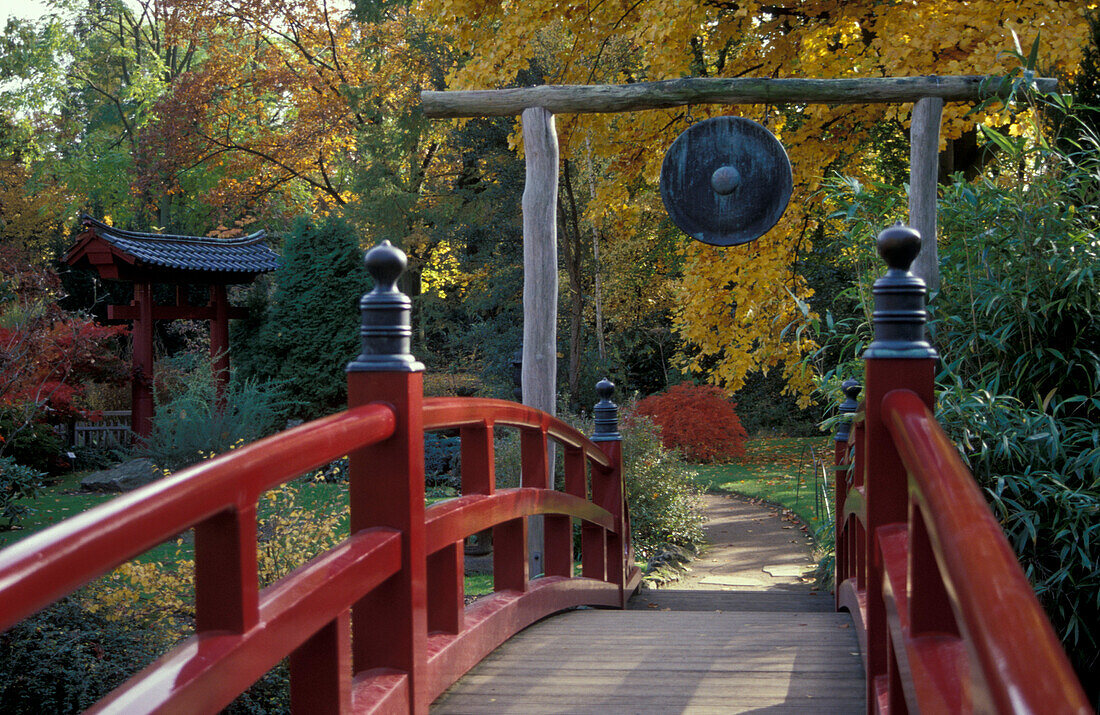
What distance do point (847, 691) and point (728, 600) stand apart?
3523 millimetres

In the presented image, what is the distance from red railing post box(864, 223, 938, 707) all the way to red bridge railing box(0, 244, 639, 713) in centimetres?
103

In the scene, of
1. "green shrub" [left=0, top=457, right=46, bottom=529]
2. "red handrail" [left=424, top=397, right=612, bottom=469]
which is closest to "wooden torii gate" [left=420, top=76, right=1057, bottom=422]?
"red handrail" [left=424, top=397, right=612, bottom=469]

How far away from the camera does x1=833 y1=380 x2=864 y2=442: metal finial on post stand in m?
4.48

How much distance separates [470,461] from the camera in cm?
309

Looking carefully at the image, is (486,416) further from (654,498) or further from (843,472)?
(654,498)

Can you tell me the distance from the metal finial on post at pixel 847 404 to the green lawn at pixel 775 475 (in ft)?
15.7

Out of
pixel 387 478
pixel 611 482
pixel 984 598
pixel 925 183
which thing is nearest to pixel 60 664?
pixel 387 478

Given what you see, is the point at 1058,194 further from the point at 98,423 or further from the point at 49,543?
the point at 98,423

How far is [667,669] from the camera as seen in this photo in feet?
10.0

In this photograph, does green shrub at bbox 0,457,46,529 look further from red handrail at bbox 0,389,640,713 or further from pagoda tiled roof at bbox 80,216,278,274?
pagoda tiled roof at bbox 80,216,278,274

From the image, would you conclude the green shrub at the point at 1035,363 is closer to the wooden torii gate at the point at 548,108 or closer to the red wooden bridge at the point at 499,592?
the red wooden bridge at the point at 499,592

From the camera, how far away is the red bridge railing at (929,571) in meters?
0.76

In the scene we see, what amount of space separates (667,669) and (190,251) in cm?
1405

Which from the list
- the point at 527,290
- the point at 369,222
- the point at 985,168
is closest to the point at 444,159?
the point at 369,222
